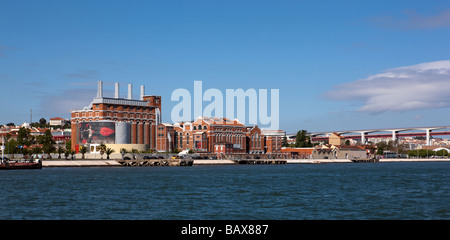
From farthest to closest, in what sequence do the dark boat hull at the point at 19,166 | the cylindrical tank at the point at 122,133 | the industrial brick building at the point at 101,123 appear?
the cylindrical tank at the point at 122,133 < the industrial brick building at the point at 101,123 < the dark boat hull at the point at 19,166

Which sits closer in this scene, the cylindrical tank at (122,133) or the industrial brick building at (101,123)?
the industrial brick building at (101,123)

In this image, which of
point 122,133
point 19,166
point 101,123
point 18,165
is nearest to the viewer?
point 19,166

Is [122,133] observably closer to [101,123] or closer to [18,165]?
[101,123]

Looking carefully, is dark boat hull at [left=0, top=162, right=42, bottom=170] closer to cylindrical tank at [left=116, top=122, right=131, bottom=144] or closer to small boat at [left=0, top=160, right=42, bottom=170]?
small boat at [left=0, top=160, right=42, bottom=170]

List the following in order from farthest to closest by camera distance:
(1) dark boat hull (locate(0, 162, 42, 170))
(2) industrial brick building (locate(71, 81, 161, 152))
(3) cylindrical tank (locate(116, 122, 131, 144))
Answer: (3) cylindrical tank (locate(116, 122, 131, 144)) → (2) industrial brick building (locate(71, 81, 161, 152)) → (1) dark boat hull (locate(0, 162, 42, 170))

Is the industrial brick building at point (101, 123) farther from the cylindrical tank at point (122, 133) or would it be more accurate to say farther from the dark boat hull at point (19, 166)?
the dark boat hull at point (19, 166)

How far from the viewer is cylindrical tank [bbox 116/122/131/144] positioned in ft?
632

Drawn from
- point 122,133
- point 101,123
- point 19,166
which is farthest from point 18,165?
point 122,133

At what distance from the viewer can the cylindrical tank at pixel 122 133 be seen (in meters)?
193

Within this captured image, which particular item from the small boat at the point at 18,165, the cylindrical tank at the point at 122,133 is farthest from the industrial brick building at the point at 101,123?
the small boat at the point at 18,165

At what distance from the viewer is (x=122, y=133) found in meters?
194

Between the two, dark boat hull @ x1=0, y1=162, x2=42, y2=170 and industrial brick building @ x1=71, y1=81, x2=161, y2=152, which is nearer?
dark boat hull @ x1=0, y1=162, x2=42, y2=170

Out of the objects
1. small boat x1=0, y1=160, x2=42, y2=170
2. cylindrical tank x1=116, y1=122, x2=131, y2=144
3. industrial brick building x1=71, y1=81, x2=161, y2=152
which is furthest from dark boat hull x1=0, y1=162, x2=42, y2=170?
cylindrical tank x1=116, y1=122, x2=131, y2=144
